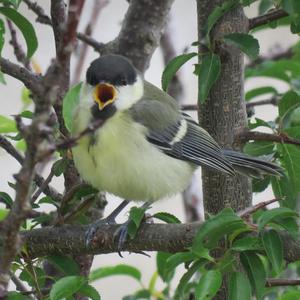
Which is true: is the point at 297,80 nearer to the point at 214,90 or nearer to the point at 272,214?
the point at 214,90

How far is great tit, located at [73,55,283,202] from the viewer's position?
211cm

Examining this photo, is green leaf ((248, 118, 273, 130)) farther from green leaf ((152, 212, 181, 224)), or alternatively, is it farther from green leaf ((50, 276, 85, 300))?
green leaf ((50, 276, 85, 300))

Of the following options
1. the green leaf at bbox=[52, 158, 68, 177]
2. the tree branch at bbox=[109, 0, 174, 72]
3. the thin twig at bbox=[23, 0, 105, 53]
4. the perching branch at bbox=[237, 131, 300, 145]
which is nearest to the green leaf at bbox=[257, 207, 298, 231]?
the perching branch at bbox=[237, 131, 300, 145]

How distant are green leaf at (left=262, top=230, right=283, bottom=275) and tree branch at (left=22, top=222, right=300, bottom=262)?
0.60 ft

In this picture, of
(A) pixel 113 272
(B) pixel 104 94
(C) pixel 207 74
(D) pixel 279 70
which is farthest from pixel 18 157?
(D) pixel 279 70

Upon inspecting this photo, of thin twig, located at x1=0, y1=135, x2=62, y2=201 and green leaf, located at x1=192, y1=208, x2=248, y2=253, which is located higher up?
thin twig, located at x1=0, y1=135, x2=62, y2=201

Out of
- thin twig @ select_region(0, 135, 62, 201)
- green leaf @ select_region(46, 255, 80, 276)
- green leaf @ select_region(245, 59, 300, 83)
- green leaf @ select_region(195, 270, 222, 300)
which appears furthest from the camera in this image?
green leaf @ select_region(245, 59, 300, 83)

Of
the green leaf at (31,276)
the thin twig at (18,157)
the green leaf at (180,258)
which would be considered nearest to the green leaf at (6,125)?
the thin twig at (18,157)

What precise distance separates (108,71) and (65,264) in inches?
25.6

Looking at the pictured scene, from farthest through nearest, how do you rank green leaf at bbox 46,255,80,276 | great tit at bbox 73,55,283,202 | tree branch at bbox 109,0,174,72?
tree branch at bbox 109,0,174,72 → great tit at bbox 73,55,283,202 → green leaf at bbox 46,255,80,276

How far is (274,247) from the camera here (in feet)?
4.99

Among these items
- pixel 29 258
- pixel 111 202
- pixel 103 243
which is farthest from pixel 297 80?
pixel 111 202

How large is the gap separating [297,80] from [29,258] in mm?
1115

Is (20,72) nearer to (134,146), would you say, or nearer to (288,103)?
(134,146)
